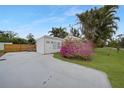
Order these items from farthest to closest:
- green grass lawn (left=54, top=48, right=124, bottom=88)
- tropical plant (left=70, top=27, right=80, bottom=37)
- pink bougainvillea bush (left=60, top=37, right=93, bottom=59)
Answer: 1. tropical plant (left=70, top=27, right=80, bottom=37)
2. pink bougainvillea bush (left=60, top=37, right=93, bottom=59)
3. green grass lawn (left=54, top=48, right=124, bottom=88)

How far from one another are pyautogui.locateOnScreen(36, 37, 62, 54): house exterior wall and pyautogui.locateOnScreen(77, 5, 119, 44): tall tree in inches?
181

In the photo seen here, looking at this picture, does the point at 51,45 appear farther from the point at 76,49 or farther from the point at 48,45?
the point at 76,49

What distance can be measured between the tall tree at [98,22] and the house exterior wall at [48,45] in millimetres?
4609

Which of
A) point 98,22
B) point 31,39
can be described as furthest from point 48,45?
point 31,39

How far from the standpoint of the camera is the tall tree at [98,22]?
23.2 meters

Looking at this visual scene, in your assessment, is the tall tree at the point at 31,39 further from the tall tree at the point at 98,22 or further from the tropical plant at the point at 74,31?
the tall tree at the point at 98,22

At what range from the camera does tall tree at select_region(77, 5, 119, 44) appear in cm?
2323

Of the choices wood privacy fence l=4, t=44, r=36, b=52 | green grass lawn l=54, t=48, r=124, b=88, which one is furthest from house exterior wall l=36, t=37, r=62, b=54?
wood privacy fence l=4, t=44, r=36, b=52

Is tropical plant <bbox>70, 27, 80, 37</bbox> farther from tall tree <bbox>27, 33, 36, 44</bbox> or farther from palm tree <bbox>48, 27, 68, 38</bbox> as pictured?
tall tree <bbox>27, 33, 36, 44</bbox>

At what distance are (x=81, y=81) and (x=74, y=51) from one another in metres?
7.89

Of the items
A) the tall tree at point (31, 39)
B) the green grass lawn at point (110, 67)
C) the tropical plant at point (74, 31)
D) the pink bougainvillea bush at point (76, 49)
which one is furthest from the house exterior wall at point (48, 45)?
the tall tree at point (31, 39)

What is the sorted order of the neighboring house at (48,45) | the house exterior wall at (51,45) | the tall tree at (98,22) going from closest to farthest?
the neighboring house at (48,45) → the house exterior wall at (51,45) → the tall tree at (98,22)
